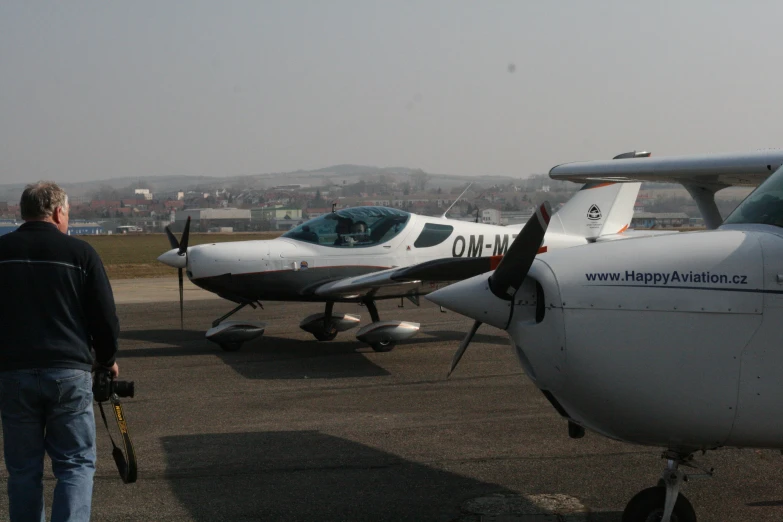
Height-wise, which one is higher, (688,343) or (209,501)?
(688,343)

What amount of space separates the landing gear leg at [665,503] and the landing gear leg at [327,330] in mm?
8802

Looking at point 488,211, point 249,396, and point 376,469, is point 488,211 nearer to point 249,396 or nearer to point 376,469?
point 249,396

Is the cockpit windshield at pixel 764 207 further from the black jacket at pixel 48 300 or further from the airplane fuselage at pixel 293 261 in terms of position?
the airplane fuselage at pixel 293 261

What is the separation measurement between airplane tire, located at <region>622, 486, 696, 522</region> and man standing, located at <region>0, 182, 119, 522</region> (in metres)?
2.71

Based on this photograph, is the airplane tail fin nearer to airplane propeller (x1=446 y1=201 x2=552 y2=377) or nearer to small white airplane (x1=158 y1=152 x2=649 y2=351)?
small white airplane (x1=158 y1=152 x2=649 y2=351)

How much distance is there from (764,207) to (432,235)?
8971 millimetres

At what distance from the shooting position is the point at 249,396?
9461 millimetres

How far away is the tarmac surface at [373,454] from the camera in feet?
18.4

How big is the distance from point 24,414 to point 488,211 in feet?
52.6

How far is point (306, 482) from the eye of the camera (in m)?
6.17

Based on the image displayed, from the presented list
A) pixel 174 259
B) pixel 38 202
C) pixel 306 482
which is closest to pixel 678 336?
pixel 306 482

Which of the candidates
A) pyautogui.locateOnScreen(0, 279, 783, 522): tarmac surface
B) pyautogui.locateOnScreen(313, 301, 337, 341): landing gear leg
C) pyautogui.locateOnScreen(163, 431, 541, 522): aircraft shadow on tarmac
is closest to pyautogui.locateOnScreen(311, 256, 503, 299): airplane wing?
pyautogui.locateOnScreen(313, 301, 337, 341): landing gear leg

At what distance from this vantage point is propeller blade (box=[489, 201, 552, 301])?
4410 millimetres

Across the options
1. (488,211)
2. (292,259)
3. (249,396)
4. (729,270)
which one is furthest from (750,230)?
(488,211)
